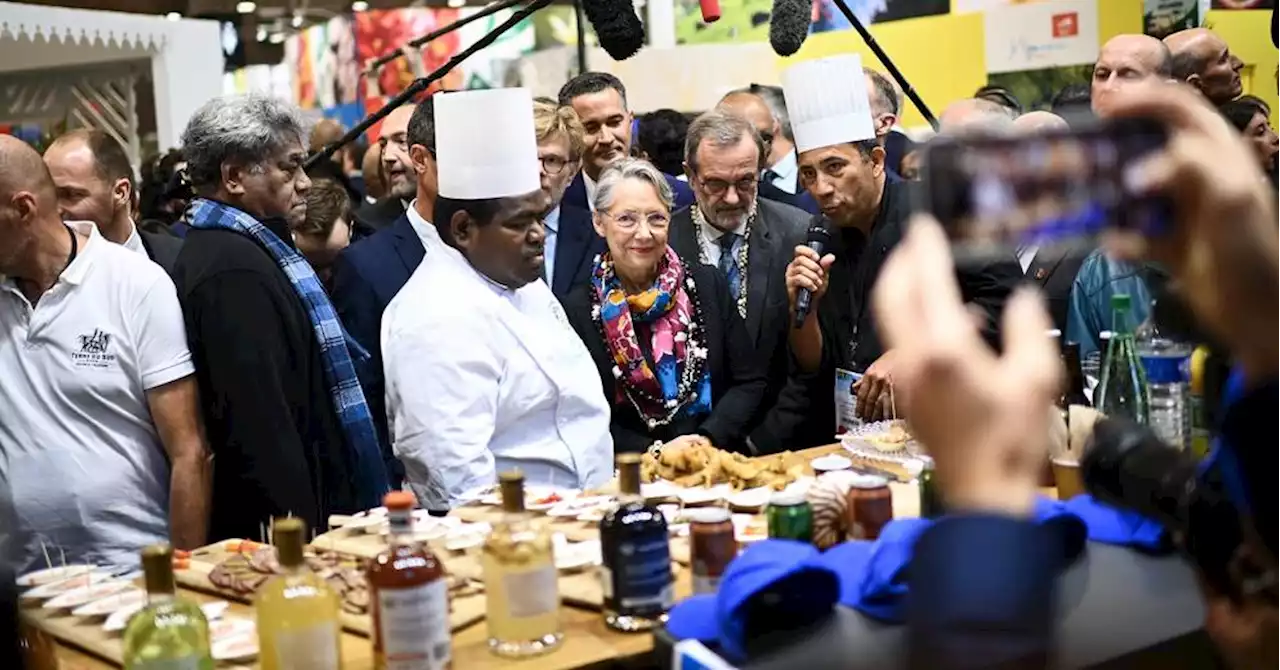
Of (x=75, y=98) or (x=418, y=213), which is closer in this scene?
(x=418, y=213)

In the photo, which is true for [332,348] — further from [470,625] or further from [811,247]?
[470,625]

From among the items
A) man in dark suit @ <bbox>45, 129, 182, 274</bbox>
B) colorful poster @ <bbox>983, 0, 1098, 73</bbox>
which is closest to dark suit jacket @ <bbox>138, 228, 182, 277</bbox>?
man in dark suit @ <bbox>45, 129, 182, 274</bbox>

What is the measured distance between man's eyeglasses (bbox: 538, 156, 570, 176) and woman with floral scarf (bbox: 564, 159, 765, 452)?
0.28 meters

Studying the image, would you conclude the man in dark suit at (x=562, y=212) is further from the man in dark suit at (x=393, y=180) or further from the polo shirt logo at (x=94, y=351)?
the polo shirt logo at (x=94, y=351)

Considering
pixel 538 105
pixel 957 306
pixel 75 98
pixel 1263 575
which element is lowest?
pixel 1263 575

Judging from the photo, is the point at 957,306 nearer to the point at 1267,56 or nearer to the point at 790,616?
the point at 790,616

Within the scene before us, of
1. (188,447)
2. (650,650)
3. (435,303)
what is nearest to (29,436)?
(188,447)

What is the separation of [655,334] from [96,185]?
5.25 feet

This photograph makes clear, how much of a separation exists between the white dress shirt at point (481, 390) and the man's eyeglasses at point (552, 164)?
0.86 metres

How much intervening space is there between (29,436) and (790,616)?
6.16ft

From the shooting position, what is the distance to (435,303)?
2635mm

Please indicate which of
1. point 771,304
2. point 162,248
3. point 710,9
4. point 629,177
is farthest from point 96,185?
point 771,304

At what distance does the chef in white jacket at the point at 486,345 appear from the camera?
8.36ft

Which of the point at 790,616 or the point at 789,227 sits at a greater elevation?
the point at 789,227
